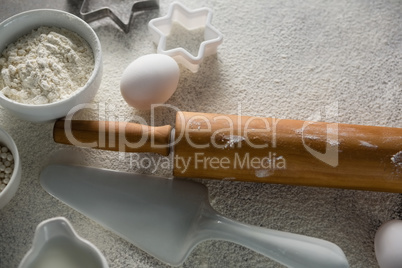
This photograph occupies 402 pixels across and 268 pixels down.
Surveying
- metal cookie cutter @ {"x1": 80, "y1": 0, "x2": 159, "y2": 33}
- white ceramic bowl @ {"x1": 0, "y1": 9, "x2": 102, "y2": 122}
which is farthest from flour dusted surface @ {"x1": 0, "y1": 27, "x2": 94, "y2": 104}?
metal cookie cutter @ {"x1": 80, "y1": 0, "x2": 159, "y2": 33}

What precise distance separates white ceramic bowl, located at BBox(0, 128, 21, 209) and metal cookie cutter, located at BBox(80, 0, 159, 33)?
32 cm

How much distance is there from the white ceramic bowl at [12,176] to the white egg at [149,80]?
0.68ft

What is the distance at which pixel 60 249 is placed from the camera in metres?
0.69

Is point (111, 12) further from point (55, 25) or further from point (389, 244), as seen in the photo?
point (389, 244)

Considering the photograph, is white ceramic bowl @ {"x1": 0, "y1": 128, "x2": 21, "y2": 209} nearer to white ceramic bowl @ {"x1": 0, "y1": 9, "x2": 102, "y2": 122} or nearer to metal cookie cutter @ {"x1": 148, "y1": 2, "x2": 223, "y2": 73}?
white ceramic bowl @ {"x1": 0, "y1": 9, "x2": 102, "y2": 122}

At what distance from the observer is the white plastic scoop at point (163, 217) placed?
0.73 meters

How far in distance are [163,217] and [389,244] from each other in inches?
14.6

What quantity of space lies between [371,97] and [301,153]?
0.26 metres

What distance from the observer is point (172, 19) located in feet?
3.13

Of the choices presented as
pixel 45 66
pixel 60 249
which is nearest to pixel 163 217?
pixel 60 249

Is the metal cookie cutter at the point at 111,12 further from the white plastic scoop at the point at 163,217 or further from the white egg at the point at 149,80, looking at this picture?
the white plastic scoop at the point at 163,217

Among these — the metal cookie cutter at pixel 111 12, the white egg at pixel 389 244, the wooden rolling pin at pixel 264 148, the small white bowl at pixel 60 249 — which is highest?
the metal cookie cutter at pixel 111 12

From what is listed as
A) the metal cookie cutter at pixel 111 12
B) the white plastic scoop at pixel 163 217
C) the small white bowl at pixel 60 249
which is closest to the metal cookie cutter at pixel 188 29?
the metal cookie cutter at pixel 111 12

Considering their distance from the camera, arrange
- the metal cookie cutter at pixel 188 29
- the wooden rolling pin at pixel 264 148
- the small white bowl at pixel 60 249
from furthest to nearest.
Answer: the metal cookie cutter at pixel 188 29, the wooden rolling pin at pixel 264 148, the small white bowl at pixel 60 249
